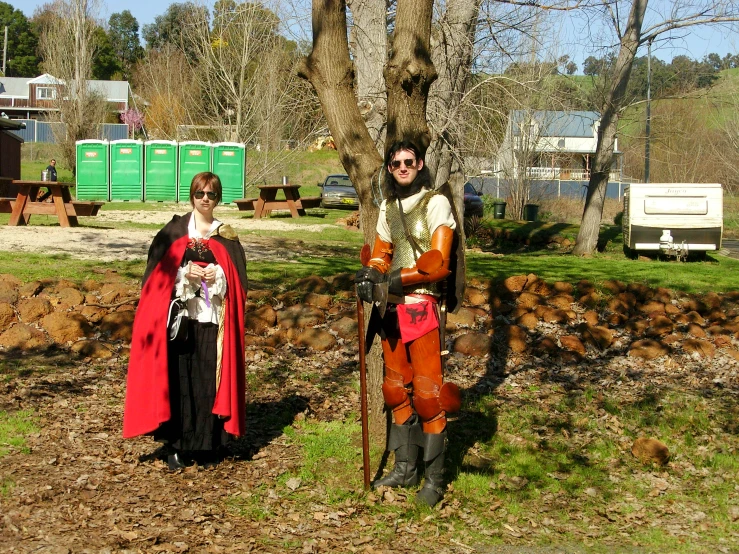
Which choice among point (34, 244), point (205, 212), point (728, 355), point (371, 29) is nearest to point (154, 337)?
point (205, 212)

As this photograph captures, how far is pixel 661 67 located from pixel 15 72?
3360 inches

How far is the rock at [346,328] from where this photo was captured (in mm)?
8742

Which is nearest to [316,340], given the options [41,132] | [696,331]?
[696,331]

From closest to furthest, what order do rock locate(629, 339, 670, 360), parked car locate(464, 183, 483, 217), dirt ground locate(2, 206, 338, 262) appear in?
1. rock locate(629, 339, 670, 360)
2. dirt ground locate(2, 206, 338, 262)
3. parked car locate(464, 183, 483, 217)

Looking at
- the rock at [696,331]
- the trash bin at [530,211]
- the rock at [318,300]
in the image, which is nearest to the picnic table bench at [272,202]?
the trash bin at [530,211]

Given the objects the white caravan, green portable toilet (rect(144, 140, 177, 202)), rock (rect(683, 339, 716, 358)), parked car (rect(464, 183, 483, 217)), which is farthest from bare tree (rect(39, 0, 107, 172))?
rock (rect(683, 339, 716, 358))

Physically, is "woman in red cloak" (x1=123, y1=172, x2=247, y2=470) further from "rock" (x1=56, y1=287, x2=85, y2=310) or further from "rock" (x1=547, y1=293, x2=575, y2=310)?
"rock" (x1=547, y1=293, x2=575, y2=310)

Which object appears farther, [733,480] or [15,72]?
[15,72]

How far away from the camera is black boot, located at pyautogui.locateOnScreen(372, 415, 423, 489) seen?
5117mm

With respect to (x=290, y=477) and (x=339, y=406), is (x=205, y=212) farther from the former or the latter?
(x=339, y=406)

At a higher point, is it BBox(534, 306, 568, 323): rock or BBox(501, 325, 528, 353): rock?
BBox(534, 306, 568, 323): rock

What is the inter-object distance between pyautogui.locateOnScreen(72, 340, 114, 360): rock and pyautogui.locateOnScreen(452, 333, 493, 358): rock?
322 cm

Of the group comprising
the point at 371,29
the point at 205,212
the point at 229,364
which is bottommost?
the point at 229,364

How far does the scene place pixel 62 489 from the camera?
16.4 ft
